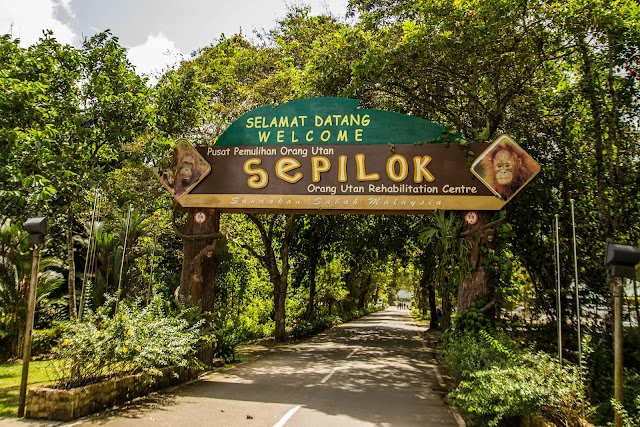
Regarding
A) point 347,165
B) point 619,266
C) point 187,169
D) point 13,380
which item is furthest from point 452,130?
point 13,380

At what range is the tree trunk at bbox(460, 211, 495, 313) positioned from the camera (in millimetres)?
9766

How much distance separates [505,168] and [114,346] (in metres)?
7.84

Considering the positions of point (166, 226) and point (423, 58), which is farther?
point (166, 226)

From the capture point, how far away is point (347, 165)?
→ 10.2m

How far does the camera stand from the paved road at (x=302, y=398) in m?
7.00

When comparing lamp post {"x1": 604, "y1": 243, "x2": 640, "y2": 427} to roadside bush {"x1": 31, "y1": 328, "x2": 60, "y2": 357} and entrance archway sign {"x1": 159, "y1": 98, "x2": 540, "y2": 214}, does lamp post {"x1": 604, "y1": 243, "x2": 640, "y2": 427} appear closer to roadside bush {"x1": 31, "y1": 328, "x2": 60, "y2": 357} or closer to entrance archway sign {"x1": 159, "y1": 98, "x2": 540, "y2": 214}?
entrance archway sign {"x1": 159, "y1": 98, "x2": 540, "y2": 214}

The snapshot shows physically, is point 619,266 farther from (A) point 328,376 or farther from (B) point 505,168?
(A) point 328,376

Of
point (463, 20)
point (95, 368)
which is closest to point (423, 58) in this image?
point (463, 20)

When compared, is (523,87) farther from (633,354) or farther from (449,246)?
(633,354)

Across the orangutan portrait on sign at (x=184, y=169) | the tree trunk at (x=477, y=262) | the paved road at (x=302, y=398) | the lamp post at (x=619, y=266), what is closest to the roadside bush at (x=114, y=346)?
the paved road at (x=302, y=398)

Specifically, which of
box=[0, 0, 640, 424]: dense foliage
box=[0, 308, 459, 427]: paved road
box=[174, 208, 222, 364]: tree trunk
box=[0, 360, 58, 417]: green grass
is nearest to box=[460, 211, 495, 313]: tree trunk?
box=[0, 0, 640, 424]: dense foliage

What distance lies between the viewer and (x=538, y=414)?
549cm

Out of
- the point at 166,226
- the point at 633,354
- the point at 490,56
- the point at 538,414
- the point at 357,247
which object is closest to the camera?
the point at 538,414

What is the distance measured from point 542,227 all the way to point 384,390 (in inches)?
251
